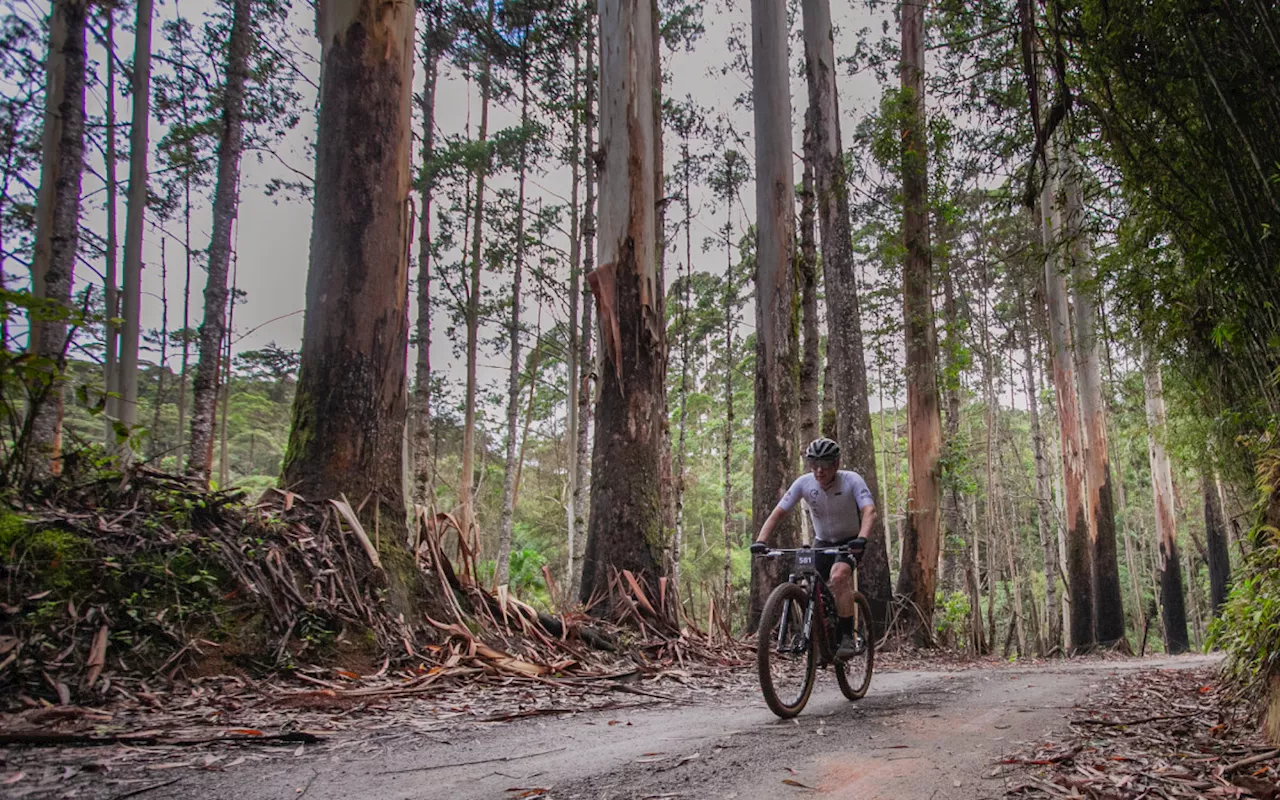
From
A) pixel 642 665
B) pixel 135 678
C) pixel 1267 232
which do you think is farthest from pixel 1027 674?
pixel 135 678

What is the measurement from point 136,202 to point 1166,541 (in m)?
25.4

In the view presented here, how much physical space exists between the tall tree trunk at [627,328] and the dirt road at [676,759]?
9.61ft

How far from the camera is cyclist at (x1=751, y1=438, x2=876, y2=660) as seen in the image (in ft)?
17.3

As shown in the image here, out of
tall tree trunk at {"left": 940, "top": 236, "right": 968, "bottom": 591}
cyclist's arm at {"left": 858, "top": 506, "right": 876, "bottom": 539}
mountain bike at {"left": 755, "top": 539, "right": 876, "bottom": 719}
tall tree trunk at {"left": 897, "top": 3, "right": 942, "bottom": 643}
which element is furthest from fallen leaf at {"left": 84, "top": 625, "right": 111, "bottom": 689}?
tall tree trunk at {"left": 940, "top": 236, "right": 968, "bottom": 591}

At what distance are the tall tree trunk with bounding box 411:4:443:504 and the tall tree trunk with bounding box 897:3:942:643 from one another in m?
9.12

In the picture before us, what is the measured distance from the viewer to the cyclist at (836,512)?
17.3 feet

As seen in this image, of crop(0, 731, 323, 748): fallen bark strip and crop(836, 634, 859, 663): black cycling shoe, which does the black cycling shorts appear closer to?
crop(836, 634, 859, 663): black cycling shoe

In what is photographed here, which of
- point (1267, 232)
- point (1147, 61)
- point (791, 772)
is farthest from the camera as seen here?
point (1147, 61)

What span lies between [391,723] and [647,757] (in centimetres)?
128

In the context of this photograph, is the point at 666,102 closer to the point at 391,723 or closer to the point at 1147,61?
the point at 1147,61

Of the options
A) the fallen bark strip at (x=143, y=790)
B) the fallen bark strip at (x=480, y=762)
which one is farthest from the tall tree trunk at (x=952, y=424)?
the fallen bark strip at (x=143, y=790)

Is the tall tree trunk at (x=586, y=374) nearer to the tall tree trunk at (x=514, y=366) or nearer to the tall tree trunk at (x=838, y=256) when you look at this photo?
the tall tree trunk at (x=514, y=366)

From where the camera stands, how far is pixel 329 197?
575cm

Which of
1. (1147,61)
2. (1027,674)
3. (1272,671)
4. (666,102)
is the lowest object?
(1027,674)
